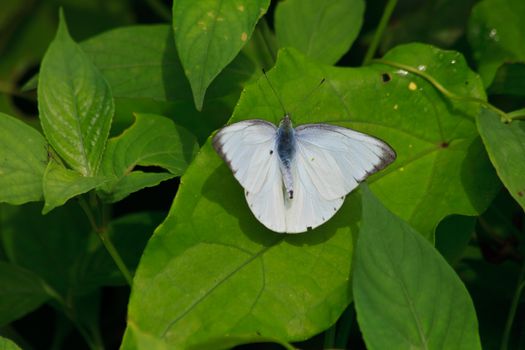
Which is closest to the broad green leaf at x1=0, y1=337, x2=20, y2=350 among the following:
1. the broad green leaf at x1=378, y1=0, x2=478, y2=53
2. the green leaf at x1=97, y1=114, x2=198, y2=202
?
the green leaf at x1=97, y1=114, x2=198, y2=202

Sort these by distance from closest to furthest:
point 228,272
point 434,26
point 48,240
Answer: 1. point 228,272
2. point 48,240
3. point 434,26

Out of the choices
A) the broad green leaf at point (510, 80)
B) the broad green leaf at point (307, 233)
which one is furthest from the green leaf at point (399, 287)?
the broad green leaf at point (510, 80)

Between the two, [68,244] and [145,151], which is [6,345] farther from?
[68,244]

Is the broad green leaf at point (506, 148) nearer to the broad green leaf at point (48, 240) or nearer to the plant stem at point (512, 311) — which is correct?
the plant stem at point (512, 311)

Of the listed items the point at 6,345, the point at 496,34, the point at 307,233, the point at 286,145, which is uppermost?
the point at 496,34

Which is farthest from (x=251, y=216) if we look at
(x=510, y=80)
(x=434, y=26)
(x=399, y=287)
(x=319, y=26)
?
(x=434, y=26)
